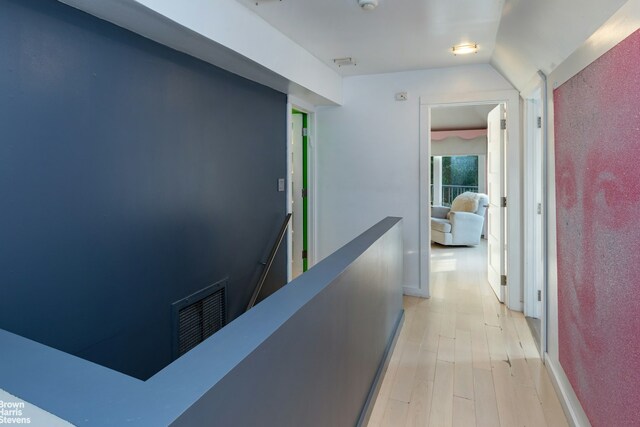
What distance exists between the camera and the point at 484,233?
296 inches

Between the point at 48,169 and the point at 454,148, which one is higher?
the point at 454,148

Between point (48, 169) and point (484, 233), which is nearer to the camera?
point (48, 169)

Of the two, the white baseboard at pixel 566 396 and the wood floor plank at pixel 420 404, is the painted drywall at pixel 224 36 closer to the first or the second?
the wood floor plank at pixel 420 404

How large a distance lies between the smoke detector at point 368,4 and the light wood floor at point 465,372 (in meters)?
2.23

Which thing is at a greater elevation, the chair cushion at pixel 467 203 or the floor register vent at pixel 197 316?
the chair cushion at pixel 467 203

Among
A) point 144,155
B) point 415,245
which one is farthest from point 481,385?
point 144,155

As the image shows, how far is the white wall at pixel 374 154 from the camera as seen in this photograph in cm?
373

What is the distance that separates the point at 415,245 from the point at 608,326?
235cm

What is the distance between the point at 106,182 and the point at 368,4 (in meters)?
1.72

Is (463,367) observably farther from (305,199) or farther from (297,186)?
(297,186)

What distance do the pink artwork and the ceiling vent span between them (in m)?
1.78

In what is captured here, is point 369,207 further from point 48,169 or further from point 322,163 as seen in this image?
point 48,169

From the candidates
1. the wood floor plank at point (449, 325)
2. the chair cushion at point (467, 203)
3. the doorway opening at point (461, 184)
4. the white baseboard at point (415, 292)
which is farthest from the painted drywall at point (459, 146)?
the wood floor plank at point (449, 325)

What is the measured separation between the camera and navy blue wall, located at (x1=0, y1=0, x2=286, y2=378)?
4.83 ft
